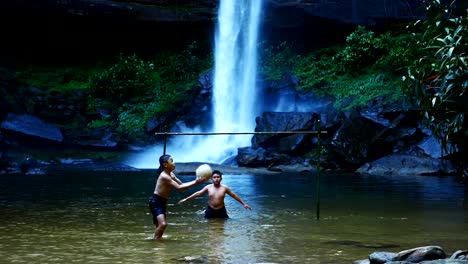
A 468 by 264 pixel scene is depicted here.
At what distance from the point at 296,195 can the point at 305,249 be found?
866 centimetres

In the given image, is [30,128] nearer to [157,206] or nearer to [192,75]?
[192,75]

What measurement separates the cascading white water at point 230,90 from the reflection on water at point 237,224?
11464mm

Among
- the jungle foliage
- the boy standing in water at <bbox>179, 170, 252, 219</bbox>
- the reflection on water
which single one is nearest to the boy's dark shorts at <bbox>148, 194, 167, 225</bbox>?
the reflection on water

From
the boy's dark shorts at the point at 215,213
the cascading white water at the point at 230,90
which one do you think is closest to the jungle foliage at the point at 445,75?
the boy's dark shorts at the point at 215,213

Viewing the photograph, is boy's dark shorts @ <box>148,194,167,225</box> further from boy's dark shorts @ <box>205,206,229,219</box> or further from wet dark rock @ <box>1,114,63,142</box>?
wet dark rock @ <box>1,114,63,142</box>

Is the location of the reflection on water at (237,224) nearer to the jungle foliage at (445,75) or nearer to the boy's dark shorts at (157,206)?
the boy's dark shorts at (157,206)

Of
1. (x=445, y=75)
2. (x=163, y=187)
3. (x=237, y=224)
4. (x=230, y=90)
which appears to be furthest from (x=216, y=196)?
(x=230, y=90)

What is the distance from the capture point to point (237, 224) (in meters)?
11.5

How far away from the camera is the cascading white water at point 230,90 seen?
105 ft

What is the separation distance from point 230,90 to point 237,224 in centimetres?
2451

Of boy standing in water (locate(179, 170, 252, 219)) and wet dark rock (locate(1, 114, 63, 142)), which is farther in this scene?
wet dark rock (locate(1, 114, 63, 142))

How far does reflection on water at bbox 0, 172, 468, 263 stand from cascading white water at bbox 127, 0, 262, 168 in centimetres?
1146

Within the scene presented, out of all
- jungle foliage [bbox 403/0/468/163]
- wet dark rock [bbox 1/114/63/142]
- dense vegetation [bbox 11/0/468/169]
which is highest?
dense vegetation [bbox 11/0/468/169]

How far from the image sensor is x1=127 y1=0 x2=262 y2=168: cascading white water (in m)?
31.9
